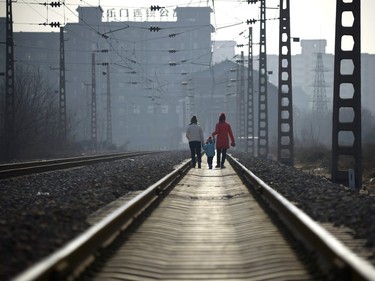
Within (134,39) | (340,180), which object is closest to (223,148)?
(340,180)

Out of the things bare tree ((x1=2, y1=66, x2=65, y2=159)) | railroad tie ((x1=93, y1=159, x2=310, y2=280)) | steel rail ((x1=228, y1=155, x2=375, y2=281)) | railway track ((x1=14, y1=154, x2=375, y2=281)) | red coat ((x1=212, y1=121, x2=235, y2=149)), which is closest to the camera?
steel rail ((x1=228, y1=155, x2=375, y2=281))

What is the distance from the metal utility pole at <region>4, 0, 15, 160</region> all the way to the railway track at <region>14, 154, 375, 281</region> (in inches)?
1122

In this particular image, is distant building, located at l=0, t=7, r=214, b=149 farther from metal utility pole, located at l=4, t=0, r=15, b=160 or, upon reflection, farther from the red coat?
the red coat

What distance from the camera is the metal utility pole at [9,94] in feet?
126

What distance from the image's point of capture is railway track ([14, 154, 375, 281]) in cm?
538

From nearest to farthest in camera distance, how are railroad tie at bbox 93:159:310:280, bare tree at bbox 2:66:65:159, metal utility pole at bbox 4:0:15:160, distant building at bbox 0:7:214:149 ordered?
railroad tie at bbox 93:159:310:280, metal utility pole at bbox 4:0:15:160, bare tree at bbox 2:66:65:159, distant building at bbox 0:7:214:149

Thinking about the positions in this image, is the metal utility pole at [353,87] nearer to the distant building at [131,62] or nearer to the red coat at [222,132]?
the red coat at [222,132]

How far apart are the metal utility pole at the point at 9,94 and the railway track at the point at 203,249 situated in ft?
93.5

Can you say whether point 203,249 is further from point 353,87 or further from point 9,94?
point 9,94

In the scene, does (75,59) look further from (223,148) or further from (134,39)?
(223,148)

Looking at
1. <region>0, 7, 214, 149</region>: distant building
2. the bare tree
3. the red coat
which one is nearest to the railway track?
the red coat

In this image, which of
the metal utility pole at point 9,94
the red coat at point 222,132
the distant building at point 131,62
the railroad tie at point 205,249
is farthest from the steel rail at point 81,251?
the distant building at point 131,62

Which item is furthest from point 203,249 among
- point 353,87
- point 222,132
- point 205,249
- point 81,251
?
point 222,132

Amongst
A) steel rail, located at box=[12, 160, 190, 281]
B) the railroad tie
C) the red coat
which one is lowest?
the railroad tie
